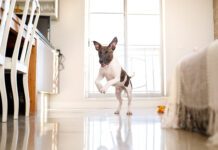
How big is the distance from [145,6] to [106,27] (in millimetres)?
845

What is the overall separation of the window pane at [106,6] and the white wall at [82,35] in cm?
30

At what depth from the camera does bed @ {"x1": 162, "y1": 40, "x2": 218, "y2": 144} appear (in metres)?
1.11

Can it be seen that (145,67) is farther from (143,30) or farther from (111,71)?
(111,71)

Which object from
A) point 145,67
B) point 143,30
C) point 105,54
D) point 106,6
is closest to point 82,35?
point 106,6

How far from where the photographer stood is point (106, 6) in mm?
5312

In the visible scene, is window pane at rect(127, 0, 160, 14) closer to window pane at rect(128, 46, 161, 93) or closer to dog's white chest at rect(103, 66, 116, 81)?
window pane at rect(128, 46, 161, 93)

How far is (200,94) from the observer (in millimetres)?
1335

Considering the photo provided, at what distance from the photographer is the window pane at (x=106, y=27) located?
5234mm

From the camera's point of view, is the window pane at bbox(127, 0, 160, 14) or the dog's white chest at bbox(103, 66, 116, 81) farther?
the window pane at bbox(127, 0, 160, 14)

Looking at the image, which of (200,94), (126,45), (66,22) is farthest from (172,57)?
(200,94)

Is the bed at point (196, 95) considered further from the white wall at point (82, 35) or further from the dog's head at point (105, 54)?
the white wall at point (82, 35)

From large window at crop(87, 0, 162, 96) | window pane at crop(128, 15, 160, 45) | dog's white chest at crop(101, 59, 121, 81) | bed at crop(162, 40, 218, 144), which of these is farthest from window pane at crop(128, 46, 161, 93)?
bed at crop(162, 40, 218, 144)

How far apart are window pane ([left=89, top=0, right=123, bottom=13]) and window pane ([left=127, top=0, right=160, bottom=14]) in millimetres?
224

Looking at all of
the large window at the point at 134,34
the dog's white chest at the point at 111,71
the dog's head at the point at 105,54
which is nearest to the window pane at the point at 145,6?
the large window at the point at 134,34
